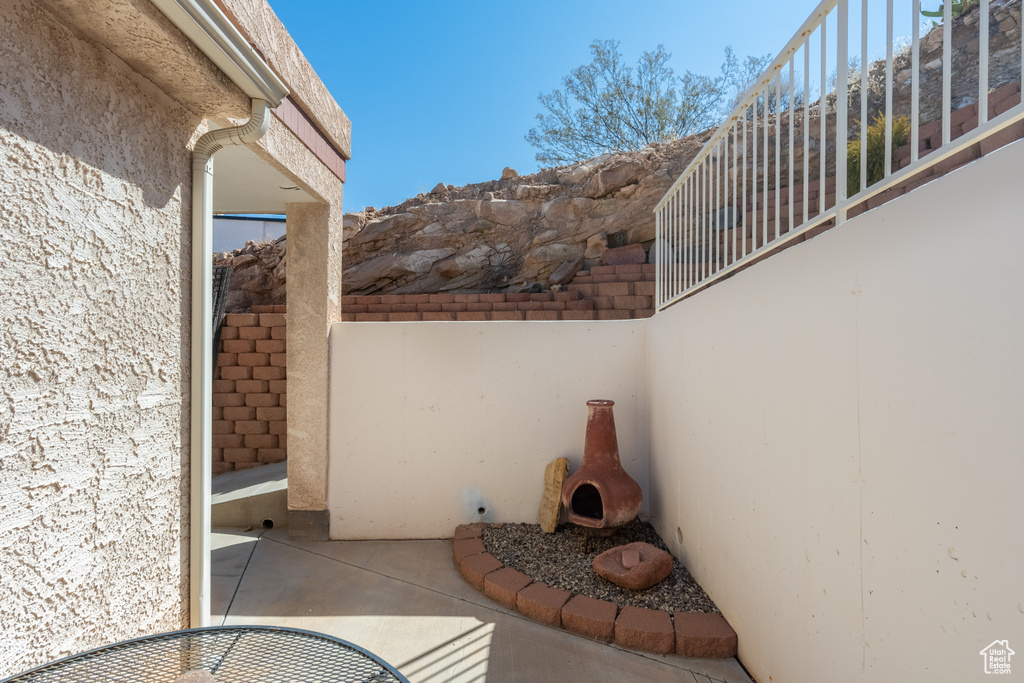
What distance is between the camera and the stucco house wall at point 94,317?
1521mm

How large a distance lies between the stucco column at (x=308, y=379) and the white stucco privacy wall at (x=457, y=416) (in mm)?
104

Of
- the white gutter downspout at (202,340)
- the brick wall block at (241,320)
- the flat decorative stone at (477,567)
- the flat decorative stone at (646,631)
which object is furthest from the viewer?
the brick wall block at (241,320)

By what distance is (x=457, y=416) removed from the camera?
4516mm

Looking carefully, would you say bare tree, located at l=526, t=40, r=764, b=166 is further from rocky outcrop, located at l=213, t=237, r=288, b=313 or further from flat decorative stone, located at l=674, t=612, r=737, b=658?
flat decorative stone, located at l=674, t=612, r=737, b=658

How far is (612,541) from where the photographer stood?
402 centimetres

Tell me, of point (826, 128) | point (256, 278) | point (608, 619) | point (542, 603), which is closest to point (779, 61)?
point (826, 128)

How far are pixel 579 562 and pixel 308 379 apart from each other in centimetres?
253

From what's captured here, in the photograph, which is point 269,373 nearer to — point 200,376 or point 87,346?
point 200,376

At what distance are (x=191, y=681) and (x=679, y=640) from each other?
7.65ft

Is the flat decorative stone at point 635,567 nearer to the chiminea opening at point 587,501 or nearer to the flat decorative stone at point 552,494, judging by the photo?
the chiminea opening at point 587,501

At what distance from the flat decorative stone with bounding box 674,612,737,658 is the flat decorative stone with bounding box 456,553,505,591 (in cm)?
129

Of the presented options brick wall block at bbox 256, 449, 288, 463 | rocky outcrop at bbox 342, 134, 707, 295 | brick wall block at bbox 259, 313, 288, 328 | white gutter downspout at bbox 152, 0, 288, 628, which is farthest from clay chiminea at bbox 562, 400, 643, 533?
rocky outcrop at bbox 342, 134, 707, 295

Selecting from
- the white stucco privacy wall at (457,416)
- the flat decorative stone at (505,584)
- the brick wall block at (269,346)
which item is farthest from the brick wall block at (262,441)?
the flat decorative stone at (505,584)

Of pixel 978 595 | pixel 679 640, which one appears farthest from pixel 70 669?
pixel 679 640
